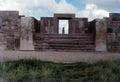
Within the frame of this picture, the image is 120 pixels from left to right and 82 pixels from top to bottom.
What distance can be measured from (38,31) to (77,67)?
367 centimetres

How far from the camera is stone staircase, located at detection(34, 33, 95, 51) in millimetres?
14570

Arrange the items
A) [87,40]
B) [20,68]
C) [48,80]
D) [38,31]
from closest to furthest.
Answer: [48,80]
[20,68]
[87,40]
[38,31]

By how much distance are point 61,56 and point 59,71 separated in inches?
85.7

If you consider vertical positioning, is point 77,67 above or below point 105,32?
below

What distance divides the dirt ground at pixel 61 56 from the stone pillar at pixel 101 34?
284mm

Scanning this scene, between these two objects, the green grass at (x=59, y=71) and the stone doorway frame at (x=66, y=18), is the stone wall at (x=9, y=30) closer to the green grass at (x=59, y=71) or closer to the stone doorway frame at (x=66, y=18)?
the green grass at (x=59, y=71)

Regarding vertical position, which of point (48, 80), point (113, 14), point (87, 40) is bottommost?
point (48, 80)

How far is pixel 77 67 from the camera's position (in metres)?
12.9

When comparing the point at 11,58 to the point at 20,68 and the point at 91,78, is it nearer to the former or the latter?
the point at 20,68

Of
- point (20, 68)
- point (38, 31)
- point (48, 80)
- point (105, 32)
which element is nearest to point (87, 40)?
point (105, 32)

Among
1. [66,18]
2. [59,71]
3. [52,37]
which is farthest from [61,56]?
[59,71]

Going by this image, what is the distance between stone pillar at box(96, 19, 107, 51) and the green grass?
1089 millimetres

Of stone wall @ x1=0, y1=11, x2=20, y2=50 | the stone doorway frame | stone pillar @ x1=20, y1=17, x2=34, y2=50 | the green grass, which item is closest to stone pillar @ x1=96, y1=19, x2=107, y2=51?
the green grass

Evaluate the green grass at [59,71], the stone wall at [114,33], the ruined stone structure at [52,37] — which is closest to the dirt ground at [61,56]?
the ruined stone structure at [52,37]
